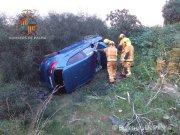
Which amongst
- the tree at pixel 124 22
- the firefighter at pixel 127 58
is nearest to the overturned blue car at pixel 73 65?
the firefighter at pixel 127 58

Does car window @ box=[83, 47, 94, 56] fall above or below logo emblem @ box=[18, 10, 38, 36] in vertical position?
below

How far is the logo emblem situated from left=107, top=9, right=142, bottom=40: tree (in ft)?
11.7

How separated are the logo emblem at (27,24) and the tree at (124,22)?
3.56 metres

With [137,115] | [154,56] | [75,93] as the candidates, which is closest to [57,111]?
[75,93]

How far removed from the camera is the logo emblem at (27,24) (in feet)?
50.8

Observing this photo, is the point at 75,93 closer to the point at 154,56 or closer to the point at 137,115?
the point at 137,115

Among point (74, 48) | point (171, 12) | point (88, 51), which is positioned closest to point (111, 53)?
point (88, 51)

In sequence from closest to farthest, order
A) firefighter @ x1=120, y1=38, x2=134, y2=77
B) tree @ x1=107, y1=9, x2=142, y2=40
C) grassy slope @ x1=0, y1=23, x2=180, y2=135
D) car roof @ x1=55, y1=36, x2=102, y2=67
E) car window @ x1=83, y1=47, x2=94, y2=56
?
grassy slope @ x1=0, y1=23, x2=180, y2=135, car roof @ x1=55, y1=36, x2=102, y2=67, car window @ x1=83, y1=47, x2=94, y2=56, firefighter @ x1=120, y1=38, x2=134, y2=77, tree @ x1=107, y1=9, x2=142, y2=40

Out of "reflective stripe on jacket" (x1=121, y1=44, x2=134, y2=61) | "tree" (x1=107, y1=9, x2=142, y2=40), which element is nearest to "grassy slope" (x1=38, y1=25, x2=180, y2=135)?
"reflective stripe on jacket" (x1=121, y1=44, x2=134, y2=61)

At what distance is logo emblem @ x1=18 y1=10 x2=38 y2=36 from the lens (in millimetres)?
15481

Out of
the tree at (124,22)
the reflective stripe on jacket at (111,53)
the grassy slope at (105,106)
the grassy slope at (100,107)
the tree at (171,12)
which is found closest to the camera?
the grassy slope at (100,107)

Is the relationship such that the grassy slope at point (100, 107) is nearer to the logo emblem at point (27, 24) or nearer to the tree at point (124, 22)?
the logo emblem at point (27, 24)

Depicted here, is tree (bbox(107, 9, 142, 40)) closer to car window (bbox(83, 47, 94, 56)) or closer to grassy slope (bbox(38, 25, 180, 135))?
car window (bbox(83, 47, 94, 56))

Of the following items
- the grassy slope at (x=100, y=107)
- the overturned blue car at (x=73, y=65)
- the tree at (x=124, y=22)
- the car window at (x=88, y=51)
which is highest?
the tree at (x=124, y=22)
